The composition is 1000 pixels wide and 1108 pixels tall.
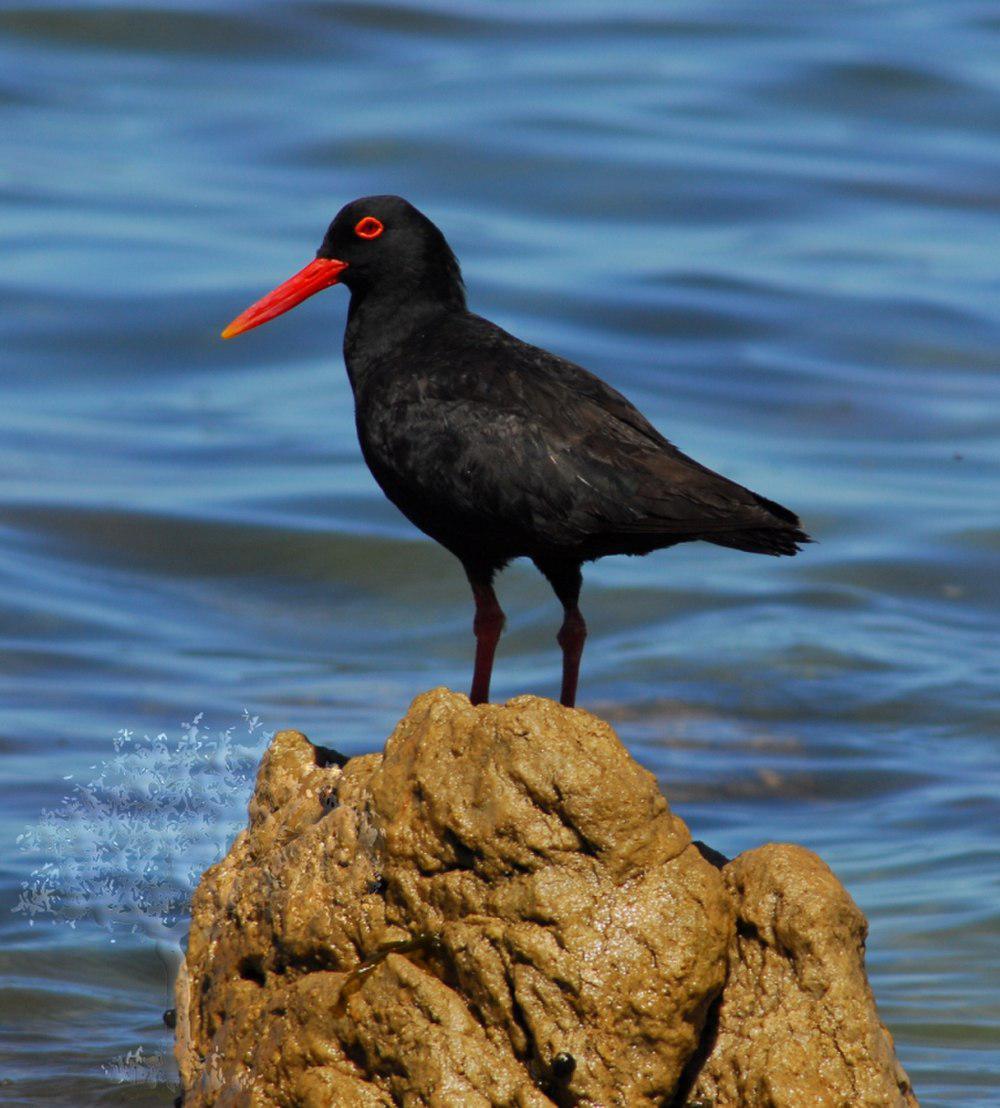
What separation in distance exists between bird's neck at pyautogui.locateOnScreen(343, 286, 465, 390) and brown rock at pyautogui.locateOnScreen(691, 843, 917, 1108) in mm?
2729

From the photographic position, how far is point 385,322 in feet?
23.5

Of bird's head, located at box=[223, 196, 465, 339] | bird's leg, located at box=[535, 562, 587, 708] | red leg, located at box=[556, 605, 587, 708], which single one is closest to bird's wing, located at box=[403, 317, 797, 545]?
bird's leg, located at box=[535, 562, 587, 708]

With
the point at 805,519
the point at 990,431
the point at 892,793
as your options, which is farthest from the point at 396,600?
the point at 990,431

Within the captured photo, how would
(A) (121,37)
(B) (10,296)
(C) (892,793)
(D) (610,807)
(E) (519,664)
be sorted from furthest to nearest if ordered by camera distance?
1. (A) (121,37)
2. (B) (10,296)
3. (E) (519,664)
4. (C) (892,793)
5. (D) (610,807)

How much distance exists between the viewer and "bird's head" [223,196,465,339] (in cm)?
729

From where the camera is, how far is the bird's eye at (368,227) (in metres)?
7.40

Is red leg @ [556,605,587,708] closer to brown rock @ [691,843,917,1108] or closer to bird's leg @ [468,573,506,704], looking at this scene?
bird's leg @ [468,573,506,704]

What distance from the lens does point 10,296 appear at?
19594mm

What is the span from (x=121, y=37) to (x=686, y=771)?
1869 centimetres

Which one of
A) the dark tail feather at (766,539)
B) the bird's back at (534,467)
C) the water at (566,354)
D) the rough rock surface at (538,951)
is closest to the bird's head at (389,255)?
the bird's back at (534,467)

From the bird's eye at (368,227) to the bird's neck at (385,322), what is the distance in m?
0.23

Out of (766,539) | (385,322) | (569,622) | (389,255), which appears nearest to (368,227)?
(389,255)

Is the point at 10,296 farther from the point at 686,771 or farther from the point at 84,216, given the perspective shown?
the point at 686,771

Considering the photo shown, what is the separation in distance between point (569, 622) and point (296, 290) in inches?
69.7
